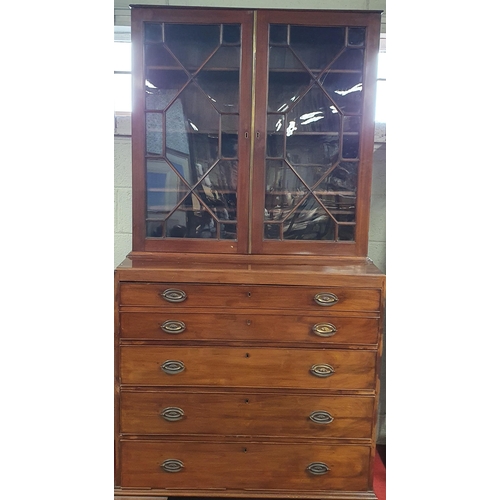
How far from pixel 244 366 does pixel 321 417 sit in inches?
13.4

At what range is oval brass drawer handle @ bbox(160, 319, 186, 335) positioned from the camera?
1649 millimetres

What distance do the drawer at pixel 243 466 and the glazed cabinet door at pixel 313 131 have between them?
0.74 m

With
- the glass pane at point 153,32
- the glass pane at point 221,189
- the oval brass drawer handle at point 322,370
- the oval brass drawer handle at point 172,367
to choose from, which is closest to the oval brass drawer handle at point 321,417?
the oval brass drawer handle at point 322,370

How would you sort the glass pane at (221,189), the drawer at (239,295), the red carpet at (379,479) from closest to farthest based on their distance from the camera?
the drawer at (239,295) → the glass pane at (221,189) → the red carpet at (379,479)

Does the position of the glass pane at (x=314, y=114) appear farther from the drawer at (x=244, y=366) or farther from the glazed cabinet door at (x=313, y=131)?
the drawer at (x=244, y=366)

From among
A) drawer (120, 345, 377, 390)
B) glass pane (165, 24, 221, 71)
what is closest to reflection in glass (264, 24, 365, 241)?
glass pane (165, 24, 221, 71)

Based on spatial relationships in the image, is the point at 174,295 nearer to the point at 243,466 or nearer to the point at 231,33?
the point at 243,466

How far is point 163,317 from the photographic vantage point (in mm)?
1651

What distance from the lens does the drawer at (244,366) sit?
5.45 feet

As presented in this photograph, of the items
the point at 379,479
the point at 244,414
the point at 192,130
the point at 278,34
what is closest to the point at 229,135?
the point at 192,130

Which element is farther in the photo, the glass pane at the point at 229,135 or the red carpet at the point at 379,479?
the red carpet at the point at 379,479

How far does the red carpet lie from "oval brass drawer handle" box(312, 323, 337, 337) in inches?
28.5

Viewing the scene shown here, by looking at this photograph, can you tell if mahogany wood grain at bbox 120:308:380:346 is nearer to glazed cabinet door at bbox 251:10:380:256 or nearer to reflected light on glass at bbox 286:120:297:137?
glazed cabinet door at bbox 251:10:380:256
